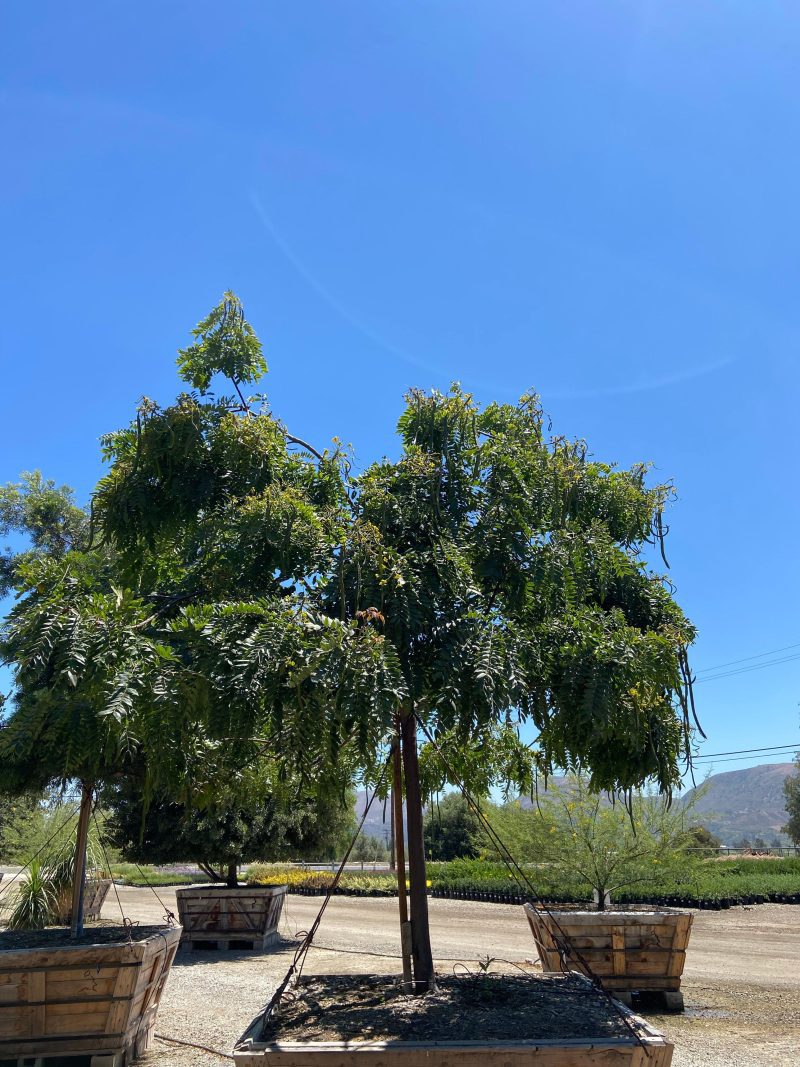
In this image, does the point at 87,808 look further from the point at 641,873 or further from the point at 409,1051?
the point at 641,873

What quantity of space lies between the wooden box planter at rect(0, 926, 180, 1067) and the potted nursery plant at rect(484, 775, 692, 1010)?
4.00 metres

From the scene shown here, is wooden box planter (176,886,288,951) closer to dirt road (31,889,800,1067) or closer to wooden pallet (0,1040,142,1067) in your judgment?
dirt road (31,889,800,1067)

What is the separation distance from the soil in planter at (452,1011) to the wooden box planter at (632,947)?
8.17ft

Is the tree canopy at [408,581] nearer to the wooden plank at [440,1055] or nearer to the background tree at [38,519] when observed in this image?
the wooden plank at [440,1055]

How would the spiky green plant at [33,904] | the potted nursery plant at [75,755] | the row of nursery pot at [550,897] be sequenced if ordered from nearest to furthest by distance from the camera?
1. the potted nursery plant at [75,755]
2. the spiky green plant at [33,904]
3. the row of nursery pot at [550,897]

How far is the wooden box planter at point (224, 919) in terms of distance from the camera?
1345 cm

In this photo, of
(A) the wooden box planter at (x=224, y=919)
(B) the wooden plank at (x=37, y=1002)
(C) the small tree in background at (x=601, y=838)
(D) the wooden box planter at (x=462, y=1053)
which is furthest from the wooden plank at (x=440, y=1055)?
(A) the wooden box planter at (x=224, y=919)

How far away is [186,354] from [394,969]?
30.1ft

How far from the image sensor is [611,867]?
10.6 m

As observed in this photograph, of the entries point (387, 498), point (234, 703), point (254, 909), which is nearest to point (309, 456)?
point (387, 498)

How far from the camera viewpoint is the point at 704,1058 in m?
6.55

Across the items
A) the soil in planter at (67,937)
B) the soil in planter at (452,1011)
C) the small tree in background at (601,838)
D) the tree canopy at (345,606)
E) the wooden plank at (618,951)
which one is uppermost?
the tree canopy at (345,606)

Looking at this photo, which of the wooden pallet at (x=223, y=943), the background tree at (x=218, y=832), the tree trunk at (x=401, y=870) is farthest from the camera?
the background tree at (x=218, y=832)

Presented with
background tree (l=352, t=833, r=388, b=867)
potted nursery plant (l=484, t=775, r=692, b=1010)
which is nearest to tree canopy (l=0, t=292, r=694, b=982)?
potted nursery plant (l=484, t=775, r=692, b=1010)
